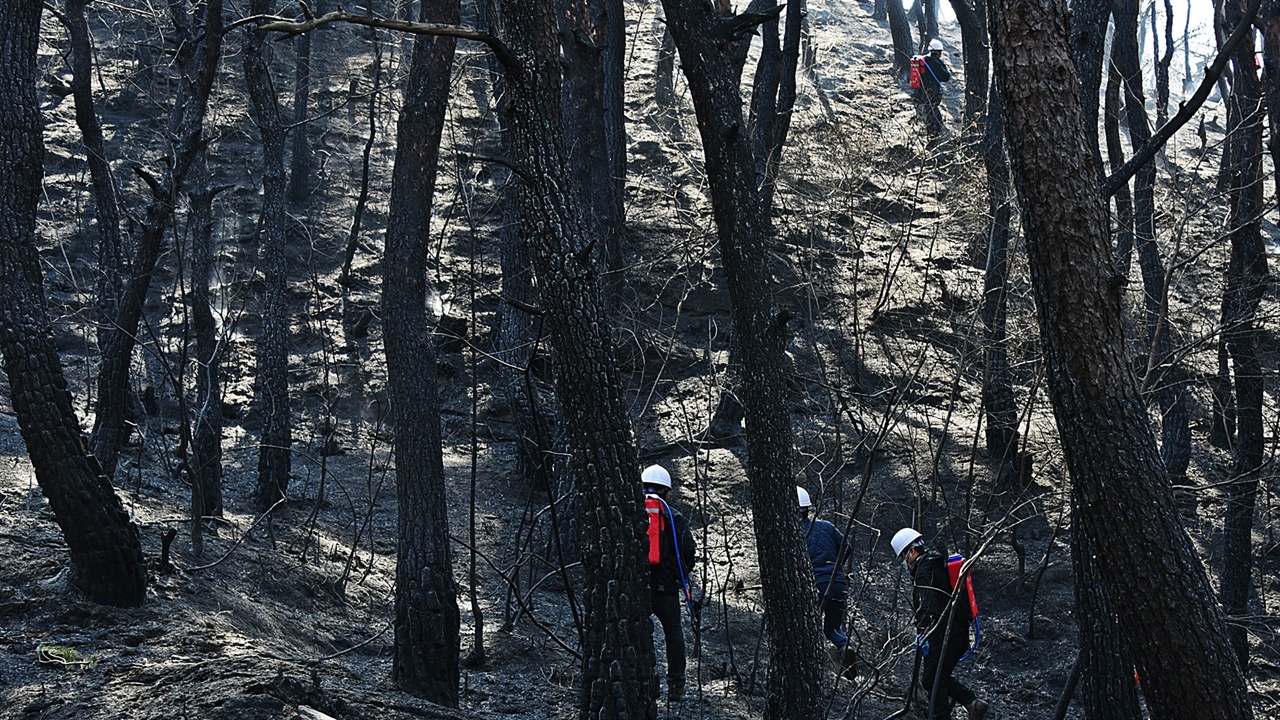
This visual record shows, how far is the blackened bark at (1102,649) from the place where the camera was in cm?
725

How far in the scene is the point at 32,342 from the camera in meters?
7.00

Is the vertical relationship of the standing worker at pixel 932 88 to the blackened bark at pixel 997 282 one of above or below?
above

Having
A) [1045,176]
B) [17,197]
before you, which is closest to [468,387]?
[17,197]

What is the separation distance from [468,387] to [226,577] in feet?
26.9

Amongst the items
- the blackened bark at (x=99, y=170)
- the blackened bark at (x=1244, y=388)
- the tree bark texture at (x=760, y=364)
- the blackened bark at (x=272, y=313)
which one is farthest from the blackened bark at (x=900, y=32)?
the tree bark texture at (x=760, y=364)

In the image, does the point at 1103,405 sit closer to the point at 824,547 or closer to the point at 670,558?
the point at 670,558

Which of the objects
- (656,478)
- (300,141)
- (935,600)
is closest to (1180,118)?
(935,600)

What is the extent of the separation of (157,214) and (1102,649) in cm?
801

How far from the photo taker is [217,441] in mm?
11484

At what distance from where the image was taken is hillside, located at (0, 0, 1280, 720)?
7773 mm

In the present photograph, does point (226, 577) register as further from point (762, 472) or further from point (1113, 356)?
point (1113, 356)

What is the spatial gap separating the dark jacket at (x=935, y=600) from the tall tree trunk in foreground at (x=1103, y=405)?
3.86m

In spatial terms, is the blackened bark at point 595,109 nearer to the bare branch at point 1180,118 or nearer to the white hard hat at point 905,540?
the white hard hat at point 905,540

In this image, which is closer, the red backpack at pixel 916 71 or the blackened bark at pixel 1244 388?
the blackened bark at pixel 1244 388
